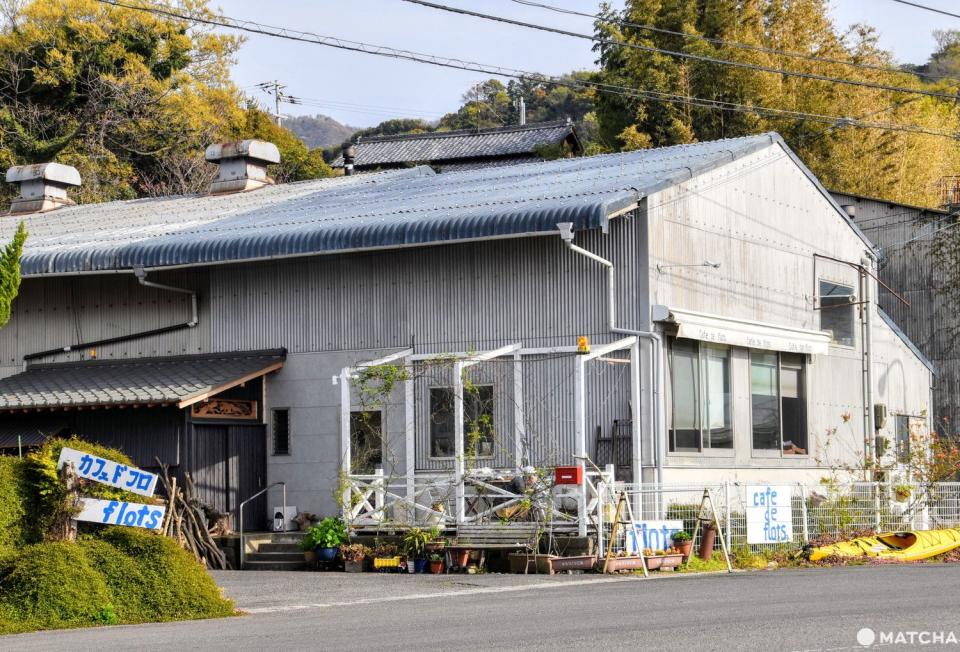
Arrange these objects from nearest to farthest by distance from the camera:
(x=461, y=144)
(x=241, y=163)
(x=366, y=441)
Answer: (x=366, y=441) < (x=241, y=163) < (x=461, y=144)

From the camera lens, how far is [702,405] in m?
22.6

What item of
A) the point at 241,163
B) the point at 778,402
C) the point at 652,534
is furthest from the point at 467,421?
the point at 241,163

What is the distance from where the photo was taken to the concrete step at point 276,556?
21984 millimetres

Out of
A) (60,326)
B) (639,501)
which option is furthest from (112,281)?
(639,501)

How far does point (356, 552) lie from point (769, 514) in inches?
241

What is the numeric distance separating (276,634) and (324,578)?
22.8 ft

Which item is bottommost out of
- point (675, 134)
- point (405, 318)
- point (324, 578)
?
point (324, 578)

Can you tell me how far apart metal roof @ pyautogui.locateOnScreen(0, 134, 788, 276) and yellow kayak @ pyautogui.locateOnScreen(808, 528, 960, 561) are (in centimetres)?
581

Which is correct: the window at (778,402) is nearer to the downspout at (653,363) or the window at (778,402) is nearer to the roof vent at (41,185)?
the downspout at (653,363)

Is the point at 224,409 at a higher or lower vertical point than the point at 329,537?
higher

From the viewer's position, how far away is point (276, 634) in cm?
1256

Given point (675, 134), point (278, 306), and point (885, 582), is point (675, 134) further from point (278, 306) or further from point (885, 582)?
point (885, 582)

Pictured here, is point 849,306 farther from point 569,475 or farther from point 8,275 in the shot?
point 8,275

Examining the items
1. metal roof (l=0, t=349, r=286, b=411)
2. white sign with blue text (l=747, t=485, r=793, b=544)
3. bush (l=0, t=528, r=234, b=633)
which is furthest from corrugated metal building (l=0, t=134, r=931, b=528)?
bush (l=0, t=528, r=234, b=633)
